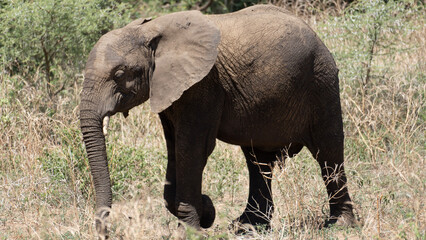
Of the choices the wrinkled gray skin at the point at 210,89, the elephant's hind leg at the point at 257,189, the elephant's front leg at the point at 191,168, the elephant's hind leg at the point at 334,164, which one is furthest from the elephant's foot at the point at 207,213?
the elephant's hind leg at the point at 334,164

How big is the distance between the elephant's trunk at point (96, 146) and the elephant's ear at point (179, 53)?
464 mm

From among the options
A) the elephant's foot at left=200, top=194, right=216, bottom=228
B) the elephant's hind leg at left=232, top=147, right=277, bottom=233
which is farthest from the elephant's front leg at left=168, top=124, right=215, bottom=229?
the elephant's hind leg at left=232, top=147, right=277, bottom=233

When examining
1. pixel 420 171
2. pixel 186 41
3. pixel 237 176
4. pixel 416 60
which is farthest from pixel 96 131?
pixel 416 60

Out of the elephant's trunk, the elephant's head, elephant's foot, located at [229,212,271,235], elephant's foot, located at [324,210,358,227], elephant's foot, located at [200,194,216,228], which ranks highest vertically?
the elephant's head

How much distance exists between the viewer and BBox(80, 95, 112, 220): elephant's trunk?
486 centimetres

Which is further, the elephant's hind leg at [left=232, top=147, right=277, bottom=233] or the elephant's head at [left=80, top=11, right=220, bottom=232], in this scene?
the elephant's hind leg at [left=232, top=147, right=277, bottom=233]

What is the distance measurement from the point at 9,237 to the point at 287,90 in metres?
2.59

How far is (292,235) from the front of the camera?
17.5 ft

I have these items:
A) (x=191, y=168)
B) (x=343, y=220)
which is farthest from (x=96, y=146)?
(x=343, y=220)

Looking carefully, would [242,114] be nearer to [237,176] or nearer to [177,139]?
[177,139]

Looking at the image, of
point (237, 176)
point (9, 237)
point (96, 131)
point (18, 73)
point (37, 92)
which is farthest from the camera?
point (18, 73)

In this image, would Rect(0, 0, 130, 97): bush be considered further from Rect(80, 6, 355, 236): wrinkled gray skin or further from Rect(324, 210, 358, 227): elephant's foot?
Rect(324, 210, 358, 227): elephant's foot

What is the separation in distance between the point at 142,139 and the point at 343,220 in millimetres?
3015

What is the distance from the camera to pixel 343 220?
595cm
